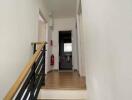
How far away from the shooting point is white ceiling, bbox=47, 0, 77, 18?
16.3 ft

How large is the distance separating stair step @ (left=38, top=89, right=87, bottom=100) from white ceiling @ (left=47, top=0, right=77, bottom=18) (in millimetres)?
3399

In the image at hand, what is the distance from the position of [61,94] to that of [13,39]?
1.45 meters

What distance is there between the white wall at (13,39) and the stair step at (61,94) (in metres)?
0.73

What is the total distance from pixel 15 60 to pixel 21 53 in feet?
1.07

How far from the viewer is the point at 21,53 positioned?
2668 mm

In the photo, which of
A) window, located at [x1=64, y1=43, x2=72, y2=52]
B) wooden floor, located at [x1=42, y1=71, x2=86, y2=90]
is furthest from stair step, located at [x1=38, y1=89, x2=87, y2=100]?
window, located at [x1=64, y1=43, x2=72, y2=52]

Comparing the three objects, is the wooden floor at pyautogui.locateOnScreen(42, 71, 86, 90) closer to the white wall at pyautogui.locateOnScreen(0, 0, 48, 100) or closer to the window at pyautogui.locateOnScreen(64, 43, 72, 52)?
the white wall at pyautogui.locateOnScreen(0, 0, 48, 100)

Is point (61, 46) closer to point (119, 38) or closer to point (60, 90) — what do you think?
point (60, 90)

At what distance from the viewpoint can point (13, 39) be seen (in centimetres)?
230

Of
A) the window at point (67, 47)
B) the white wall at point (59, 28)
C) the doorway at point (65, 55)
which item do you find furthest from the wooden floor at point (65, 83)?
the window at point (67, 47)

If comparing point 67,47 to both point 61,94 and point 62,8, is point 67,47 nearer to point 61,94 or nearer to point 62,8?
point 62,8

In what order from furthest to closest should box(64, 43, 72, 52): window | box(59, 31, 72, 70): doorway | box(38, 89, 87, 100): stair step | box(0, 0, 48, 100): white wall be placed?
1. box(64, 43, 72, 52): window
2. box(59, 31, 72, 70): doorway
3. box(38, 89, 87, 100): stair step
4. box(0, 0, 48, 100): white wall

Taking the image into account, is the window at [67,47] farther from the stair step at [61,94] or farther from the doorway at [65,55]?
the stair step at [61,94]

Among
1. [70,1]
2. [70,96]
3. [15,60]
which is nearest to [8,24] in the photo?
[15,60]
